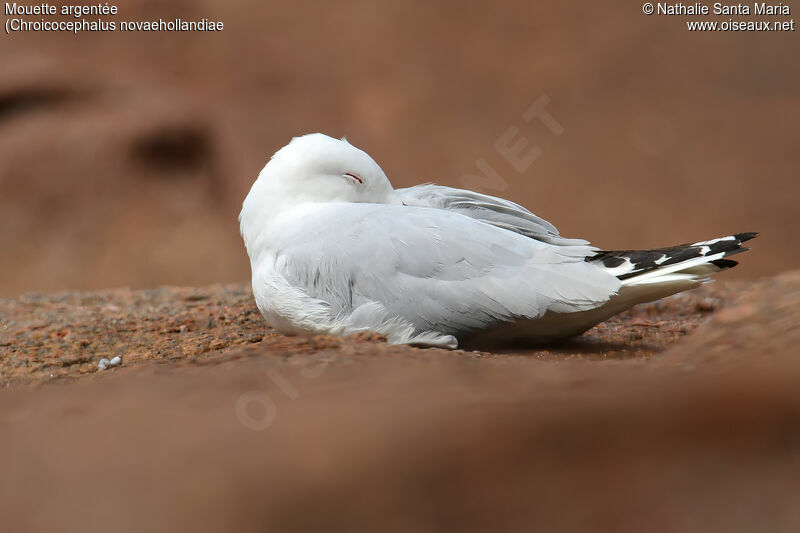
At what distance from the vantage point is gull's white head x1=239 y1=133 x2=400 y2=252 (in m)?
3.81

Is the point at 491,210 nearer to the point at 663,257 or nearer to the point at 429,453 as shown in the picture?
the point at 663,257

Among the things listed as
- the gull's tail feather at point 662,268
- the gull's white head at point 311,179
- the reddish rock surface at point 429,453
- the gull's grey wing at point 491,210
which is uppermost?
the gull's white head at point 311,179

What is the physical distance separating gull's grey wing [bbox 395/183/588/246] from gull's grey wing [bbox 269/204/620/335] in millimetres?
179

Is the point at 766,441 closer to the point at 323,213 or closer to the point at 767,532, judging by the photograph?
the point at 767,532

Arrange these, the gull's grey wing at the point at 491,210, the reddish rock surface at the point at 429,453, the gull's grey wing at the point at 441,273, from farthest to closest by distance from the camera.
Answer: the gull's grey wing at the point at 491,210
the gull's grey wing at the point at 441,273
the reddish rock surface at the point at 429,453

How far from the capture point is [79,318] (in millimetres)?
4699

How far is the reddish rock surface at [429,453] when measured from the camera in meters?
1.83

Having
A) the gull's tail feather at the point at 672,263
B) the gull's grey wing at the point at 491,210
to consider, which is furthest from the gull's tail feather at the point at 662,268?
the gull's grey wing at the point at 491,210

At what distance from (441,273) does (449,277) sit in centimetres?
3

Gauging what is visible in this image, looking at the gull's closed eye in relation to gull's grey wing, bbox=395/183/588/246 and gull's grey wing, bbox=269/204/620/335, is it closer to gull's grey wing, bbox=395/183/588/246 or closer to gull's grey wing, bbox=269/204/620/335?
gull's grey wing, bbox=395/183/588/246

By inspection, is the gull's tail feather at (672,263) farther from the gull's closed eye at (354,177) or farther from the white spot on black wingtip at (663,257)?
the gull's closed eye at (354,177)

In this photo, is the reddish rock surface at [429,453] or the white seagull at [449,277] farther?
the white seagull at [449,277]

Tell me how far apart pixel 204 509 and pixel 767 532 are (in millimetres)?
1208

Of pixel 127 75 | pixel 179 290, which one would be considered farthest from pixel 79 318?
pixel 127 75
